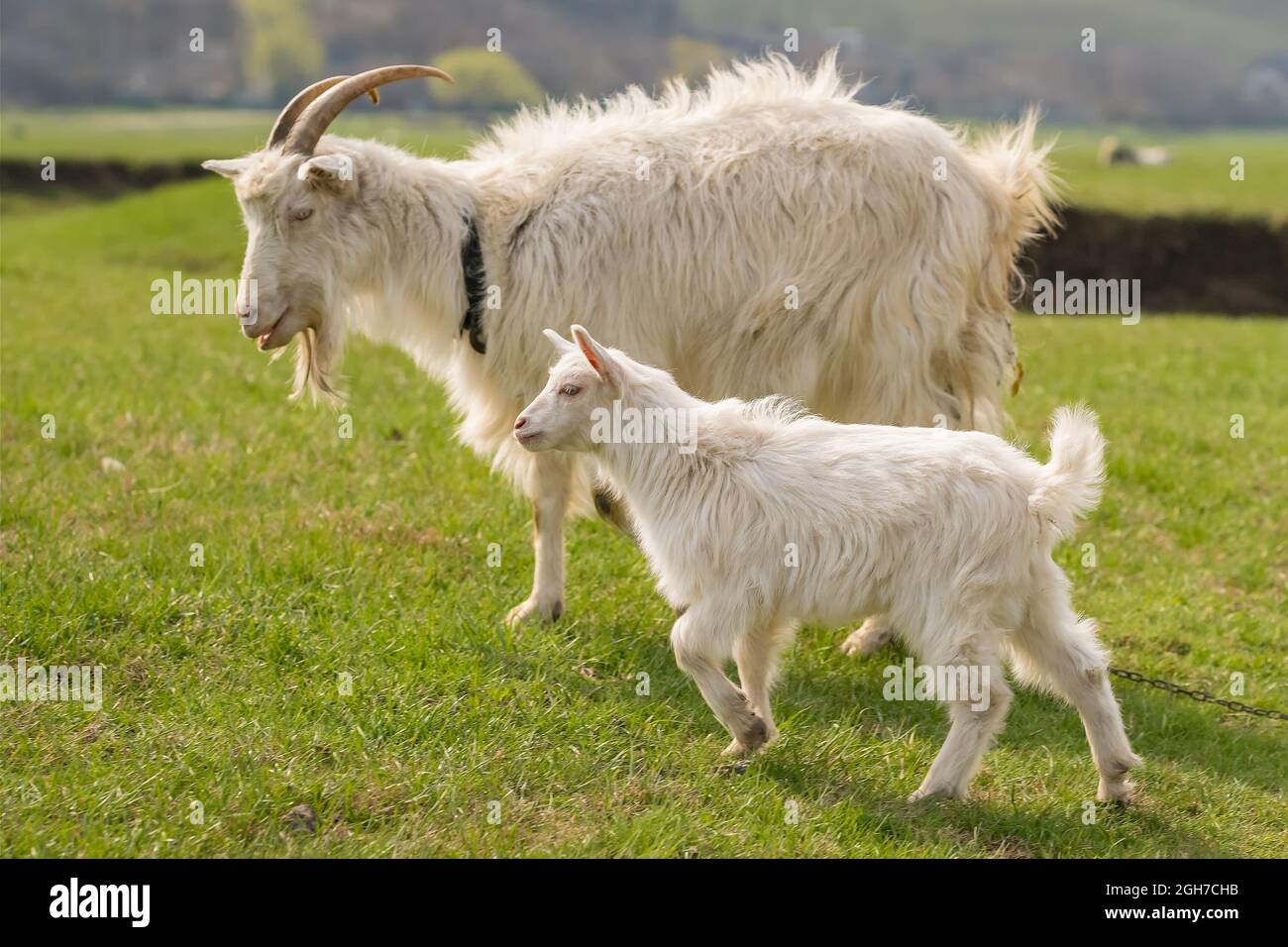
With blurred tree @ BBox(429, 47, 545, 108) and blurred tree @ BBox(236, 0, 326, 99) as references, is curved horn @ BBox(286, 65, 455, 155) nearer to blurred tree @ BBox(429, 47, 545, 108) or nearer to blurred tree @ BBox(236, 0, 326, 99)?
blurred tree @ BBox(429, 47, 545, 108)

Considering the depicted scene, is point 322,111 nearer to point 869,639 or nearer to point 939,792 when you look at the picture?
point 869,639

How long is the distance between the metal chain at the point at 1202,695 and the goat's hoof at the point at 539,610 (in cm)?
252

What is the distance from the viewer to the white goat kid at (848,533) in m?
4.75

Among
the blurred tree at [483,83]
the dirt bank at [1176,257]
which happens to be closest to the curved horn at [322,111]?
the dirt bank at [1176,257]

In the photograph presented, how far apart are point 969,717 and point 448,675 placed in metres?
1.96

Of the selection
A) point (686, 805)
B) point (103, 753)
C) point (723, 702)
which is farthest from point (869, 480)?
point (103, 753)

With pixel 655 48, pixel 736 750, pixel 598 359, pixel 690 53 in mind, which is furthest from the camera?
pixel 655 48

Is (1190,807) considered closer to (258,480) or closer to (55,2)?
(258,480)

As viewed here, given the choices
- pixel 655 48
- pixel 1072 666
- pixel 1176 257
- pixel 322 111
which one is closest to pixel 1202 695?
pixel 1072 666

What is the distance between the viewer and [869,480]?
191 inches

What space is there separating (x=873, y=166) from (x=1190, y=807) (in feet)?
9.66

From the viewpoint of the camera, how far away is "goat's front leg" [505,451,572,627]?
6.32 metres

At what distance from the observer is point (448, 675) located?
5504 millimetres

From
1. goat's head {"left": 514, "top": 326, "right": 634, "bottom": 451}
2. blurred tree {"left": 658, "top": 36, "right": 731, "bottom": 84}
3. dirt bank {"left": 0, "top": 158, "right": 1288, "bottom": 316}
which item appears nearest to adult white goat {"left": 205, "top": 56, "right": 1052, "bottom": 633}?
goat's head {"left": 514, "top": 326, "right": 634, "bottom": 451}
